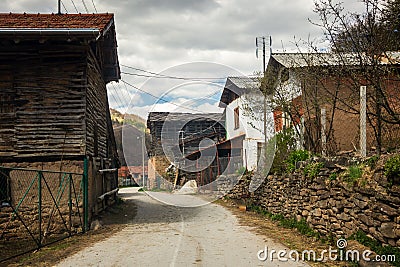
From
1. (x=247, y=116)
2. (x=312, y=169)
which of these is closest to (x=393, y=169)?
(x=312, y=169)

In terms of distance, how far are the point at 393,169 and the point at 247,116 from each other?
1112cm

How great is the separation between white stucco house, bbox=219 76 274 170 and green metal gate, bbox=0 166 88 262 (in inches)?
291

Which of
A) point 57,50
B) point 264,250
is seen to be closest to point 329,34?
point 264,250

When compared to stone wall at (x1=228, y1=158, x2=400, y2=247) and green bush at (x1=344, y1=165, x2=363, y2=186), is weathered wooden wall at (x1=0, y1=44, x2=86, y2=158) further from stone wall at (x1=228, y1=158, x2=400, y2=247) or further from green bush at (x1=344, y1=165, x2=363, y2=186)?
green bush at (x1=344, y1=165, x2=363, y2=186)

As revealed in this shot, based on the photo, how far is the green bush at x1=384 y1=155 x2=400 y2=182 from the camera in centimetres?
666

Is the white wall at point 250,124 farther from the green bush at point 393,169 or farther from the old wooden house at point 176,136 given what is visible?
the green bush at point 393,169

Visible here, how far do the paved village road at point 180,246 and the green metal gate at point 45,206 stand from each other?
148 centimetres

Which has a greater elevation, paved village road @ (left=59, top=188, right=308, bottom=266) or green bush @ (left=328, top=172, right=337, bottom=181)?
green bush @ (left=328, top=172, right=337, bottom=181)

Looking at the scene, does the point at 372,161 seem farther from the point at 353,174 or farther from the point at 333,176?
the point at 333,176

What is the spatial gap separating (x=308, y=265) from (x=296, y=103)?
796 cm

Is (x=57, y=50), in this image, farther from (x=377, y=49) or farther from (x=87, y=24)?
(x=377, y=49)

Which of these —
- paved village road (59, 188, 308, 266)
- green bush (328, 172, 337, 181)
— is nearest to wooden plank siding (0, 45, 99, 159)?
paved village road (59, 188, 308, 266)

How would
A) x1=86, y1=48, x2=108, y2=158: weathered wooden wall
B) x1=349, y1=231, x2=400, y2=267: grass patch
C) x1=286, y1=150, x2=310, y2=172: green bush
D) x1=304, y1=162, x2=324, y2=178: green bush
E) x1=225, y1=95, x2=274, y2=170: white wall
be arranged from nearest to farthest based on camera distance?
x1=349, y1=231, x2=400, y2=267: grass patch → x1=304, y1=162, x2=324, y2=178: green bush → x1=286, y1=150, x2=310, y2=172: green bush → x1=86, y1=48, x2=108, y2=158: weathered wooden wall → x1=225, y1=95, x2=274, y2=170: white wall

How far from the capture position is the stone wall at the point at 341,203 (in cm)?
678
